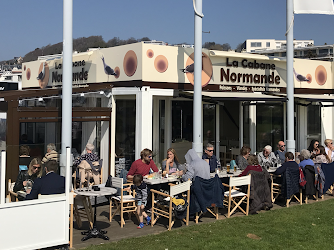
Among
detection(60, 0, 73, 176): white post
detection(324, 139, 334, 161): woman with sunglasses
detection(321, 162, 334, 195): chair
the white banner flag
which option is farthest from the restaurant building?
detection(321, 162, 334, 195): chair

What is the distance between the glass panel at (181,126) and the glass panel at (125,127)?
152 cm

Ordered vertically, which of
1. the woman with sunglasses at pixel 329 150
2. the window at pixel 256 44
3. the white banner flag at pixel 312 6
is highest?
the window at pixel 256 44

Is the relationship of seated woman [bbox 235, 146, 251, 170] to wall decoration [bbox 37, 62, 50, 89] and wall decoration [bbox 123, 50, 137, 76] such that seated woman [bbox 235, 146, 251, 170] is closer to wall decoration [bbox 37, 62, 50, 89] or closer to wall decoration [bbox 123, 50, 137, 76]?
wall decoration [bbox 123, 50, 137, 76]

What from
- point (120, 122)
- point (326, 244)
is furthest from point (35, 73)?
point (326, 244)

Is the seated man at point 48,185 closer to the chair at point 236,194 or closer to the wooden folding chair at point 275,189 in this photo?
the chair at point 236,194

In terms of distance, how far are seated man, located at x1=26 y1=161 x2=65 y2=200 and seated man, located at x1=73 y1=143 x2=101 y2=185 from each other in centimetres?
248

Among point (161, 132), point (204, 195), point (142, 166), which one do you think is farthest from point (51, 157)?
point (161, 132)

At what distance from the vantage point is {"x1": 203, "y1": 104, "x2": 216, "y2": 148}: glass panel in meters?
11.2

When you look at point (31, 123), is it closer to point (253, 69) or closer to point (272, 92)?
point (253, 69)

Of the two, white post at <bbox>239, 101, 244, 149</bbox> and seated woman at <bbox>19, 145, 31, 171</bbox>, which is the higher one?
white post at <bbox>239, 101, 244, 149</bbox>

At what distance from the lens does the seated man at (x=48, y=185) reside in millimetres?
5383

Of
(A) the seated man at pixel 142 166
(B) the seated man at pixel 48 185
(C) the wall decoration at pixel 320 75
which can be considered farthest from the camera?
(C) the wall decoration at pixel 320 75

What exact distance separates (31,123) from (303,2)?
23.0 feet

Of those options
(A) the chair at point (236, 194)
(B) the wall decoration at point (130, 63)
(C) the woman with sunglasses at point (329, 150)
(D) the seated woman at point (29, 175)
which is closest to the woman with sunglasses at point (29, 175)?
(D) the seated woman at point (29, 175)
